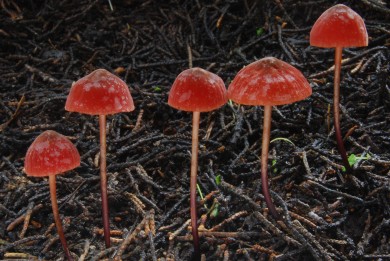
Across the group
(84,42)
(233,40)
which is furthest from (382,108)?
(84,42)

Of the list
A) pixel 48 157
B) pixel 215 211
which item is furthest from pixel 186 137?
pixel 48 157

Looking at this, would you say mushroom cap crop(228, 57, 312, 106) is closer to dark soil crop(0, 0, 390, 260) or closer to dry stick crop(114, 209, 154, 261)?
dark soil crop(0, 0, 390, 260)

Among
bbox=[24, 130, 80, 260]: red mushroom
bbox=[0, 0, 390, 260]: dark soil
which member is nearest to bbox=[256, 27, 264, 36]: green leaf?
bbox=[0, 0, 390, 260]: dark soil

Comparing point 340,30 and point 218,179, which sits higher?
point 340,30

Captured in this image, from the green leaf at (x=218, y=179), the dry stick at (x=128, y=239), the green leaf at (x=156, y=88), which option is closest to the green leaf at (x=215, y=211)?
the green leaf at (x=218, y=179)

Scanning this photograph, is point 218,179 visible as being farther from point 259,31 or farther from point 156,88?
point 259,31
